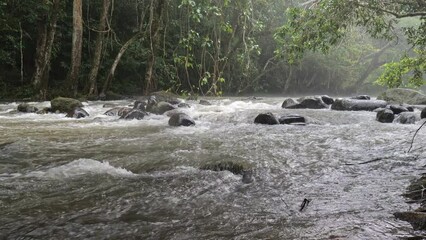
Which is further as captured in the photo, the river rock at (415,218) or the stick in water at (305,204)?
the stick in water at (305,204)

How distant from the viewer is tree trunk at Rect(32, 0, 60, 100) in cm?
1290

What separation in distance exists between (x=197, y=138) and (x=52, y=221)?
3718 millimetres

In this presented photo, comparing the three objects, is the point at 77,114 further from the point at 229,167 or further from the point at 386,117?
the point at 386,117

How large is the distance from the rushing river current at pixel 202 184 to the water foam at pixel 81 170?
0.01m

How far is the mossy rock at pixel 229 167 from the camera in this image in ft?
13.3

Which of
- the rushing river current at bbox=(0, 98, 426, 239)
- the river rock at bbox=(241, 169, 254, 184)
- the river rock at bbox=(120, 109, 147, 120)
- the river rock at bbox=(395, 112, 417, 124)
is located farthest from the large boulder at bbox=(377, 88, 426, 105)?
the river rock at bbox=(241, 169, 254, 184)

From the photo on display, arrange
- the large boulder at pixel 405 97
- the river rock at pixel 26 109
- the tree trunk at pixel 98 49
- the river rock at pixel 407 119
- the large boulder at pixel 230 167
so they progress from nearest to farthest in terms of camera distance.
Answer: the large boulder at pixel 230 167 → the river rock at pixel 407 119 → the river rock at pixel 26 109 → the large boulder at pixel 405 97 → the tree trunk at pixel 98 49

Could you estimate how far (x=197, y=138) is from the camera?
20.5ft

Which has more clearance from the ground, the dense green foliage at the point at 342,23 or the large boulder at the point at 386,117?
the dense green foliage at the point at 342,23

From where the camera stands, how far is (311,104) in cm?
1150

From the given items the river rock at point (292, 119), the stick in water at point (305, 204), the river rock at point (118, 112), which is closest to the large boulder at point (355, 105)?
the river rock at point (292, 119)

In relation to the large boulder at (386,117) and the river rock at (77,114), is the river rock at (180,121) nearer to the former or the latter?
the river rock at (77,114)

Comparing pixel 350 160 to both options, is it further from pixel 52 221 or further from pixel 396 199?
pixel 52 221

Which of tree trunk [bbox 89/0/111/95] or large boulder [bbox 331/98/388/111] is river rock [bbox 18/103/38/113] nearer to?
tree trunk [bbox 89/0/111/95]
